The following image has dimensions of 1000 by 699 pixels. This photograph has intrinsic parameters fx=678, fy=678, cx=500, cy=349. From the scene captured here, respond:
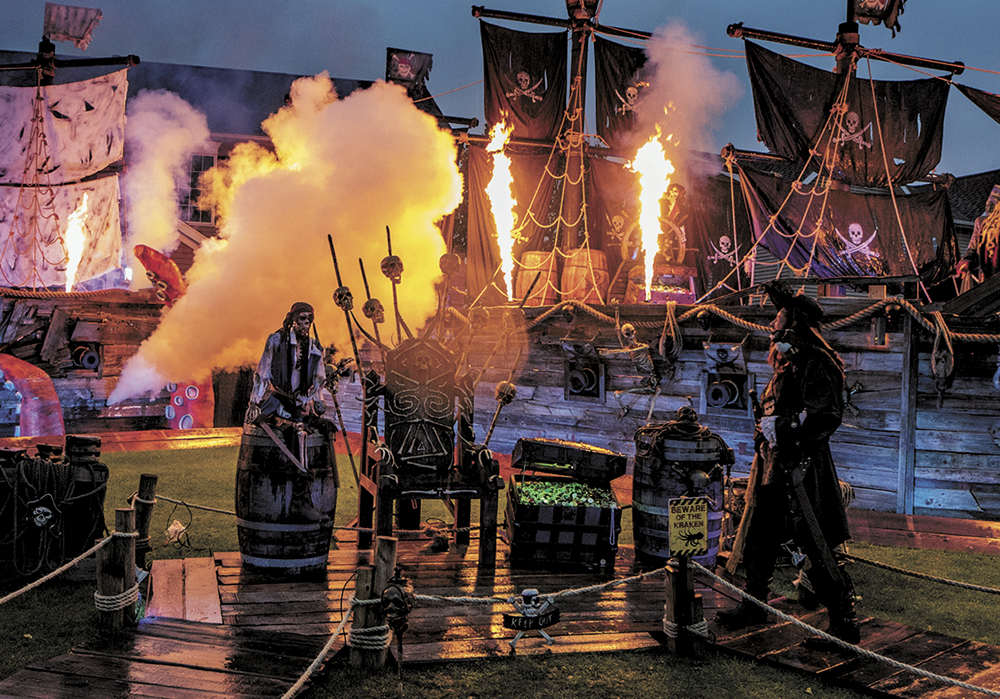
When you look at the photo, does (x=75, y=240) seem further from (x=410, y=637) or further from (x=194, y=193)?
(x=410, y=637)

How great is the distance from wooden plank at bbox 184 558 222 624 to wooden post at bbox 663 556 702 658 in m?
3.00

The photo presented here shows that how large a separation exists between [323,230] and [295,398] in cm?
440

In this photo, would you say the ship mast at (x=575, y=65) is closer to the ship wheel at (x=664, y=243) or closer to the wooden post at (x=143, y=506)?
the ship wheel at (x=664, y=243)

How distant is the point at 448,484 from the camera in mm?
5957

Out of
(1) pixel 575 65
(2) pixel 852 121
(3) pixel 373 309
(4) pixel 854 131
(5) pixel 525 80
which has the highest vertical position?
(1) pixel 575 65

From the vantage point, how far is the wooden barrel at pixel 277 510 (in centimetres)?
541

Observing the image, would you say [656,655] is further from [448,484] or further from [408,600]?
[448,484]

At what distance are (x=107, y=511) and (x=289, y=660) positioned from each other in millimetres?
5102

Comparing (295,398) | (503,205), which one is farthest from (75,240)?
(295,398)

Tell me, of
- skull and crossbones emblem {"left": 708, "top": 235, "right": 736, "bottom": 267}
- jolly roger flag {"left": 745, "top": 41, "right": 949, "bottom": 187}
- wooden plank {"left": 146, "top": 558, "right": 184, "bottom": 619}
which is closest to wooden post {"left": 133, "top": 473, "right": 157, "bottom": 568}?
wooden plank {"left": 146, "top": 558, "right": 184, "bottom": 619}

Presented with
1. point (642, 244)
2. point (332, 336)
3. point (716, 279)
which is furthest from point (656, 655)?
point (716, 279)

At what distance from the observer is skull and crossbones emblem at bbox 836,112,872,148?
50.8ft

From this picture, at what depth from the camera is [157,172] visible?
21.3 m

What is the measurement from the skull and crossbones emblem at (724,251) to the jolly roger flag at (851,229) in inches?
60.4
